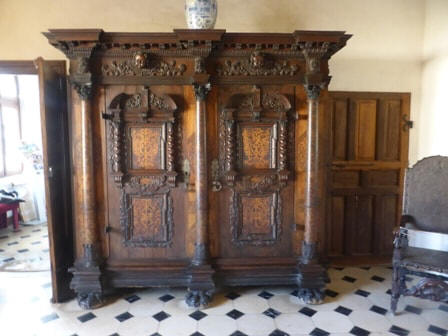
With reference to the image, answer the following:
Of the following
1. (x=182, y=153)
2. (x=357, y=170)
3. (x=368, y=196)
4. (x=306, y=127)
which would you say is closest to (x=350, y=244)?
(x=368, y=196)

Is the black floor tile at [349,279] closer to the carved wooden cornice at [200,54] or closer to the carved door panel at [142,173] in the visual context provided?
the carved door panel at [142,173]

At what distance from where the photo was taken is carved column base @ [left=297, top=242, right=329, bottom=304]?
2.68 m

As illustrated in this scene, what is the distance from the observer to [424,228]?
8.90 feet

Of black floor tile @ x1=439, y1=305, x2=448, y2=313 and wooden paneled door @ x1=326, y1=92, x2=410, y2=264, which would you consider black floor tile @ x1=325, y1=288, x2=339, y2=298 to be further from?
black floor tile @ x1=439, y1=305, x2=448, y2=313

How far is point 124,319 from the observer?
2.48 m

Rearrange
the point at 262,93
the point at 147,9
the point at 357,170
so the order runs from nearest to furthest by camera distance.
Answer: the point at 262,93 < the point at 147,9 < the point at 357,170

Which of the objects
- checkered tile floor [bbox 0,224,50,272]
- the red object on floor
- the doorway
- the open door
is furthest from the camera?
the red object on floor

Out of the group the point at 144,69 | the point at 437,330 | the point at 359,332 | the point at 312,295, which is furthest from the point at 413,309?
the point at 144,69

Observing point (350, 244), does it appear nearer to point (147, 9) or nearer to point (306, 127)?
point (306, 127)

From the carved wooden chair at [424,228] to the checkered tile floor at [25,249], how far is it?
336 centimetres

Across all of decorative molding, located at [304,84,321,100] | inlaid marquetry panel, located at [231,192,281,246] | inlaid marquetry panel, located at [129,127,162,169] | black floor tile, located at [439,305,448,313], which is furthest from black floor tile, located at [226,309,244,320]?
decorative molding, located at [304,84,321,100]

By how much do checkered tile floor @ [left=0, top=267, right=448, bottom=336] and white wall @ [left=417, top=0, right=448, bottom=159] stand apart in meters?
1.50

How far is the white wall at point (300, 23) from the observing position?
3092 mm

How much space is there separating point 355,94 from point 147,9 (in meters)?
2.24
